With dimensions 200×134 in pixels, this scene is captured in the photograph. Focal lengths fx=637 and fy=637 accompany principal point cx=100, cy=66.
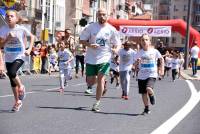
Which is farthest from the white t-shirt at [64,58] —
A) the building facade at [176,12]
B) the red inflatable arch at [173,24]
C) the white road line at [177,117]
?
the building facade at [176,12]

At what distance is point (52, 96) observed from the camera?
51.2 ft

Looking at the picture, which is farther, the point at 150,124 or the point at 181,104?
the point at 181,104

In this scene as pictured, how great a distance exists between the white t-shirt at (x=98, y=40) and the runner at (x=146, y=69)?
0.62 m

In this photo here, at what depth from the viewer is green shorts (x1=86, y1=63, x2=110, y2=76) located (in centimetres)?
1190

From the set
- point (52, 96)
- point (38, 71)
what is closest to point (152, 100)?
point (52, 96)

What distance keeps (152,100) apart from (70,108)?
165 cm

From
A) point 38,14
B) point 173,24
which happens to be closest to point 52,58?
point 173,24

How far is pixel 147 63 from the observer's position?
12.0 m

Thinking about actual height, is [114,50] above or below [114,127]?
above

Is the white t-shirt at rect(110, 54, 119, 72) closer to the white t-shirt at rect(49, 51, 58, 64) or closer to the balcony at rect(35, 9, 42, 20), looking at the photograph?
the white t-shirt at rect(49, 51, 58, 64)

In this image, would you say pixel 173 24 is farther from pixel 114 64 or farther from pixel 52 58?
pixel 114 64

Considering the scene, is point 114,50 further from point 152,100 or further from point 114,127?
point 114,127

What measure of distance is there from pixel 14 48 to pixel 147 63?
2.53 meters

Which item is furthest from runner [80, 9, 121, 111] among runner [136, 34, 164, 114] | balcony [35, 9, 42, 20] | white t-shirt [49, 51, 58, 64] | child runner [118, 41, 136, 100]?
balcony [35, 9, 42, 20]
